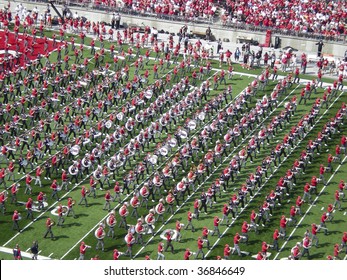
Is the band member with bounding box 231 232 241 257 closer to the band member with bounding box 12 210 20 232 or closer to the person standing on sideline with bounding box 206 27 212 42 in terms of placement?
the band member with bounding box 12 210 20 232

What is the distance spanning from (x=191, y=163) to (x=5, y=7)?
2865 cm

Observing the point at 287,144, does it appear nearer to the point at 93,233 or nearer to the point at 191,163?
the point at 191,163

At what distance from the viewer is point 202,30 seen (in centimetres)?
7181

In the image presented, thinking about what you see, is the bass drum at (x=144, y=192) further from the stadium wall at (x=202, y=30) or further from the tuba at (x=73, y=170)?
the stadium wall at (x=202, y=30)

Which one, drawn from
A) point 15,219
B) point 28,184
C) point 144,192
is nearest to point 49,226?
point 15,219

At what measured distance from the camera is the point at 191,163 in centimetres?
5116

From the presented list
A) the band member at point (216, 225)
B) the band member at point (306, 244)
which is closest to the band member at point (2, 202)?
the band member at point (216, 225)

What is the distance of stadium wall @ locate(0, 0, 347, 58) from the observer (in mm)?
69125

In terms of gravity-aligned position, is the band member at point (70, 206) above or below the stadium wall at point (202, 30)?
below

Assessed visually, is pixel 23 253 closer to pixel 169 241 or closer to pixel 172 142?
pixel 169 241

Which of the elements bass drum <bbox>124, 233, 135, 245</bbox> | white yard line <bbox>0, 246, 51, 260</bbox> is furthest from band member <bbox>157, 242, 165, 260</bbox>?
white yard line <bbox>0, 246, 51, 260</bbox>

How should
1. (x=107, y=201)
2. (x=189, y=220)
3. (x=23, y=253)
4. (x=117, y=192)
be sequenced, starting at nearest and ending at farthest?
(x=23, y=253), (x=189, y=220), (x=107, y=201), (x=117, y=192)

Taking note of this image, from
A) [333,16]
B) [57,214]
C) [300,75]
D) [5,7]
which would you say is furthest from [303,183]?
[5,7]

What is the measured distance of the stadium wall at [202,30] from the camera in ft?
227
